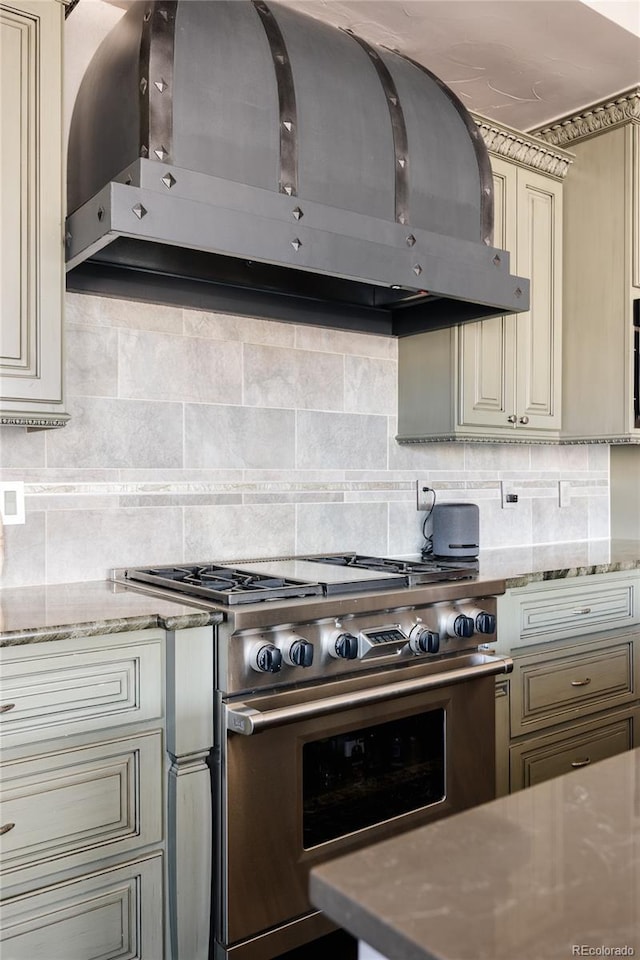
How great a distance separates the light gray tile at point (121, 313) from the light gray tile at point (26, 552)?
22.3 inches

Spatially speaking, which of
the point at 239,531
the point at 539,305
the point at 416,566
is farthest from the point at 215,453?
the point at 539,305

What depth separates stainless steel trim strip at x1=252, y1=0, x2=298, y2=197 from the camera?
2.03 metres

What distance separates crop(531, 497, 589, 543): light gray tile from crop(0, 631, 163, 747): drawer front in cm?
215

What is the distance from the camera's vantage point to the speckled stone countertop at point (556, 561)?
2.53m

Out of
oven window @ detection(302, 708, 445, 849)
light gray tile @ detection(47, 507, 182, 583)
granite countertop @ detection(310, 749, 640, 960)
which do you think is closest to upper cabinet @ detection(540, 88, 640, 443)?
oven window @ detection(302, 708, 445, 849)

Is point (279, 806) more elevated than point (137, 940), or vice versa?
point (279, 806)

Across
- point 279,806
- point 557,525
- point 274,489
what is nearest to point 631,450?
point 557,525

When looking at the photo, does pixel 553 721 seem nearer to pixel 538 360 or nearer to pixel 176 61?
pixel 538 360

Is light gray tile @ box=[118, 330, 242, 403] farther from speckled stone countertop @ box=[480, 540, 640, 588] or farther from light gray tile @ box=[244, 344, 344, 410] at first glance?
speckled stone countertop @ box=[480, 540, 640, 588]

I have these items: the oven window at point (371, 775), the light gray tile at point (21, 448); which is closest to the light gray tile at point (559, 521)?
the oven window at point (371, 775)

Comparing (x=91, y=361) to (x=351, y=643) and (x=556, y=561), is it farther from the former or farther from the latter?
(x=556, y=561)

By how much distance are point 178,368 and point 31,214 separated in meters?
0.68

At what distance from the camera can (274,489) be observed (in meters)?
2.66

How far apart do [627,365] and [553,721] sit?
56.5 inches
